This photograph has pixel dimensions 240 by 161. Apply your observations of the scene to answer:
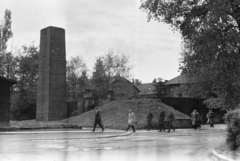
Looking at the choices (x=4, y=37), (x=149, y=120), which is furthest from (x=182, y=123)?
(x=4, y=37)

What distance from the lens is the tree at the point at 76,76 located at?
62.2 m

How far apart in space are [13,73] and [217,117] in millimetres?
30371

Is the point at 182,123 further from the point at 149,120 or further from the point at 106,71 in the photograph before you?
the point at 106,71

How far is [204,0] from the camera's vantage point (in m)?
21.2

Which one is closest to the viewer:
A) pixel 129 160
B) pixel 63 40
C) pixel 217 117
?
pixel 129 160

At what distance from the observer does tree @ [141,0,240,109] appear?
1966 cm

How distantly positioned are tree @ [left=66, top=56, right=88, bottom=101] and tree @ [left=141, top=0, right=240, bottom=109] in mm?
40279

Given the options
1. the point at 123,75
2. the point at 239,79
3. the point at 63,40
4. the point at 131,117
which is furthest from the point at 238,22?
the point at 123,75

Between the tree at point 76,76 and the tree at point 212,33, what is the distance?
132ft

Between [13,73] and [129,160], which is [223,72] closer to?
[129,160]

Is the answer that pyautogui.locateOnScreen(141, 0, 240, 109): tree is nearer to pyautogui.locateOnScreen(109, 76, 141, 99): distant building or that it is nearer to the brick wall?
the brick wall

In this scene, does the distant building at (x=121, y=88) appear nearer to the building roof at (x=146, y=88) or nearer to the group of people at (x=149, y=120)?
the group of people at (x=149, y=120)

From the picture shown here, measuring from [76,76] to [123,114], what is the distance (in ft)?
98.9

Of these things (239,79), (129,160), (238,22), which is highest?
(238,22)
